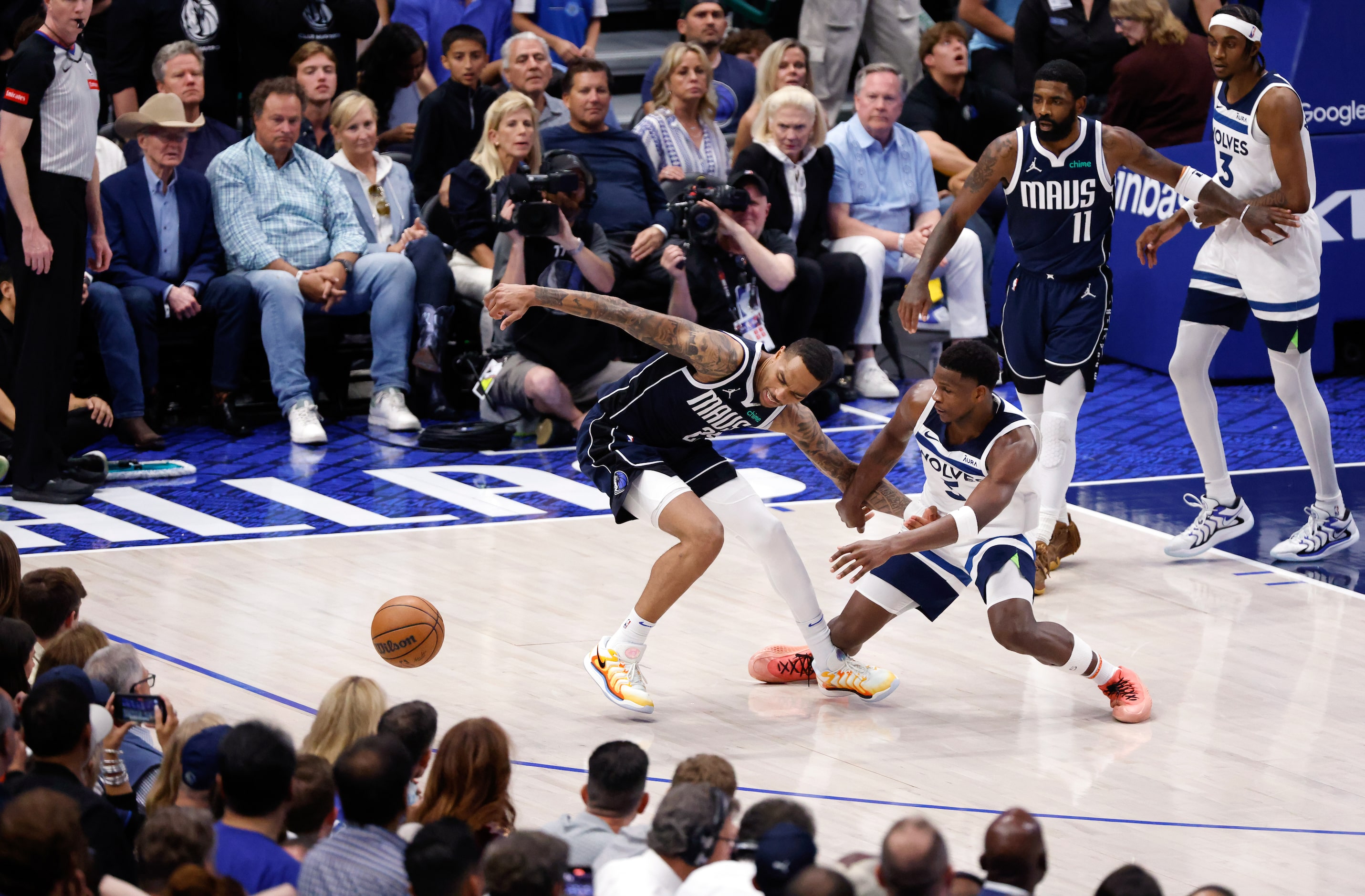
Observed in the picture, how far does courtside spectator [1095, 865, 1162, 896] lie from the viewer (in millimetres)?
3252

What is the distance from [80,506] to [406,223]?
2873 millimetres

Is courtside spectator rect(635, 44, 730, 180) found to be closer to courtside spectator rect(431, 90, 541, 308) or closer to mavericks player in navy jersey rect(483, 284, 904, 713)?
courtside spectator rect(431, 90, 541, 308)

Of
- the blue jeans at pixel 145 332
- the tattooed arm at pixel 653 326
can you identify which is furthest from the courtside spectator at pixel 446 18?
the tattooed arm at pixel 653 326

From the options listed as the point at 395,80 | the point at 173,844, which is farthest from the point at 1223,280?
the point at 173,844

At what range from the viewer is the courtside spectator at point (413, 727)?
13.4 feet

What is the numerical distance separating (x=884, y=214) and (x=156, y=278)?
14.2 ft

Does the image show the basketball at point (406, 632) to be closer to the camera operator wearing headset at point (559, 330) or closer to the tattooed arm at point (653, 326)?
the tattooed arm at point (653, 326)

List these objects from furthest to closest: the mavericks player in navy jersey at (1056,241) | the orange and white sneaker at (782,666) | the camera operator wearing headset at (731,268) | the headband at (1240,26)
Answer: the camera operator wearing headset at (731,268)
the headband at (1240,26)
the mavericks player in navy jersey at (1056,241)
the orange and white sneaker at (782,666)

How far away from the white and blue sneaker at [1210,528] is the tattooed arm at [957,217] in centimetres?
156

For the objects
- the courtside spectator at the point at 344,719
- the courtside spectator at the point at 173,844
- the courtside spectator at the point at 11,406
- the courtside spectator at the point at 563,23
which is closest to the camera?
the courtside spectator at the point at 173,844

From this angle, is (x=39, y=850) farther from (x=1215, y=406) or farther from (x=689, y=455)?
(x=1215, y=406)

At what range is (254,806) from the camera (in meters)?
3.61

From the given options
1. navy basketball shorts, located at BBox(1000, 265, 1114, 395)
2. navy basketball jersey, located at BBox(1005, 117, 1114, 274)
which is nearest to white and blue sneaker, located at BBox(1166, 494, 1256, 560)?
navy basketball shorts, located at BBox(1000, 265, 1114, 395)

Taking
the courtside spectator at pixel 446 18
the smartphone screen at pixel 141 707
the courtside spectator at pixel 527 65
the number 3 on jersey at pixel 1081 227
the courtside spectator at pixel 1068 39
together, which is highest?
the courtside spectator at pixel 1068 39
